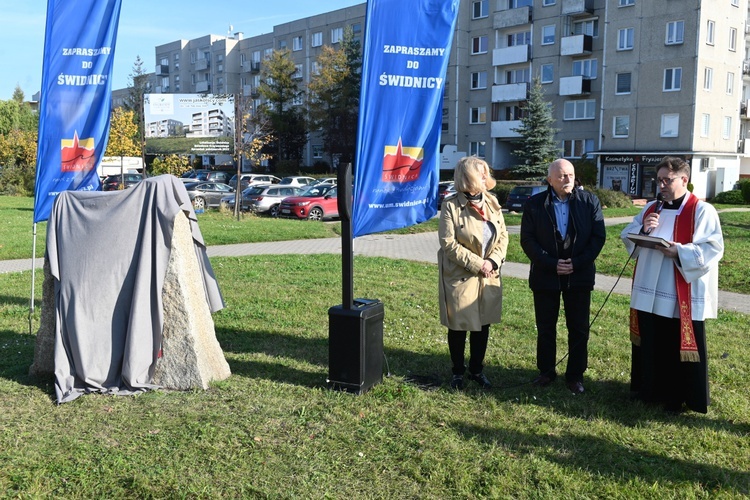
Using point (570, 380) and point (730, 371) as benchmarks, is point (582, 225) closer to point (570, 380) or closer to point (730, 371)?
point (570, 380)

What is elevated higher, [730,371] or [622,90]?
[622,90]

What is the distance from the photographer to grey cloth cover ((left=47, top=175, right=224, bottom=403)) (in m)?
5.52

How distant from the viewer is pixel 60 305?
18.2 ft

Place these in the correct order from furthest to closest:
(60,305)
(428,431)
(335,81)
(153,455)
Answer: (335,81), (60,305), (428,431), (153,455)

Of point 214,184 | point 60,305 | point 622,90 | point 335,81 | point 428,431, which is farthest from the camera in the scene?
point 335,81

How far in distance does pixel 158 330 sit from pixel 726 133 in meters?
46.7

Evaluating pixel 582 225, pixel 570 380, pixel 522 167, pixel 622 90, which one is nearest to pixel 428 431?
pixel 570 380

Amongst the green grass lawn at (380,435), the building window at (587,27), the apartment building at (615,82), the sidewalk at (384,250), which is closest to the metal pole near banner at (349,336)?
the green grass lawn at (380,435)

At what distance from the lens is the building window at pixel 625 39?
43594mm

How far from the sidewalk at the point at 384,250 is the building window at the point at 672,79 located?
1062 inches

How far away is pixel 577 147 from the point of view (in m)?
47.6

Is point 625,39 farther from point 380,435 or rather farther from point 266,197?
point 380,435

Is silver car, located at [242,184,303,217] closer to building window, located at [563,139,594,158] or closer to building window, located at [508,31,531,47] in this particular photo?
building window, located at [563,139,594,158]

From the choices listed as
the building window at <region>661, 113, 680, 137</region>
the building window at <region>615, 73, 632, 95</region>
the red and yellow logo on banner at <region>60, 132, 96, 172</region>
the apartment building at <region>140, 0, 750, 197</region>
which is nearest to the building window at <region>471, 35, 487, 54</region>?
the apartment building at <region>140, 0, 750, 197</region>
